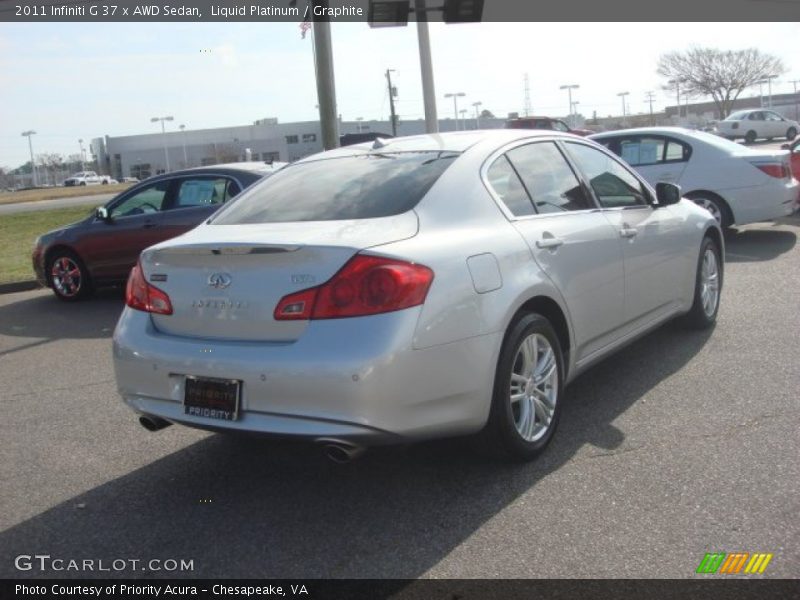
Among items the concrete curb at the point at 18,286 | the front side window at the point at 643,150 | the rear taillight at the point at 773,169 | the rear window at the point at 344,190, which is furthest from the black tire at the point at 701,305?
the concrete curb at the point at 18,286

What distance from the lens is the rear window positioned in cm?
403

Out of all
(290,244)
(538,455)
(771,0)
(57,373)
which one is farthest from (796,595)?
(771,0)

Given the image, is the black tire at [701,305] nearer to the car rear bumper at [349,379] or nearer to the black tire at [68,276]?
the car rear bumper at [349,379]

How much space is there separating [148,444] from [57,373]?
7.61 ft

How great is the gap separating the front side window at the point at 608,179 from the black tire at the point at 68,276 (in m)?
6.96

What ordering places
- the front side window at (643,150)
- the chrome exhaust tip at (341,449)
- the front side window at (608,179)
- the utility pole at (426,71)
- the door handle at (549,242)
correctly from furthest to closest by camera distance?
the utility pole at (426,71), the front side window at (643,150), the front side window at (608,179), the door handle at (549,242), the chrome exhaust tip at (341,449)

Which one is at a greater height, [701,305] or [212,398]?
[212,398]

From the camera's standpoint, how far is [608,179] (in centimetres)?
539

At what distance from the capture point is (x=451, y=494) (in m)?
3.84

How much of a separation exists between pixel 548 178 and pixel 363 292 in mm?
1806

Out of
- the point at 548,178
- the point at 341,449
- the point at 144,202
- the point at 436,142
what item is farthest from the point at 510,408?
the point at 144,202

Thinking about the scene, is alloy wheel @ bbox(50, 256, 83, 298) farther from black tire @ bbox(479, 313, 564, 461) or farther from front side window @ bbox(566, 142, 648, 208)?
black tire @ bbox(479, 313, 564, 461)

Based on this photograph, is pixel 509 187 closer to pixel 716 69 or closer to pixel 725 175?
pixel 725 175

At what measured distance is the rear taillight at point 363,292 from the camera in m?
3.43
